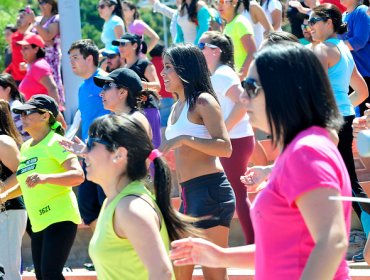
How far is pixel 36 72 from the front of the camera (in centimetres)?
1004

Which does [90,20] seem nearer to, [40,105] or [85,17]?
[85,17]

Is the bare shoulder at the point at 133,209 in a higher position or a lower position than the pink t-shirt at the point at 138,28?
higher

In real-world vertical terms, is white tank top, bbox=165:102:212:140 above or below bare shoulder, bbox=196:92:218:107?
below

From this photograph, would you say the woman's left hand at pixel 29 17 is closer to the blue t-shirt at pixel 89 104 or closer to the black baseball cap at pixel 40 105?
the blue t-shirt at pixel 89 104

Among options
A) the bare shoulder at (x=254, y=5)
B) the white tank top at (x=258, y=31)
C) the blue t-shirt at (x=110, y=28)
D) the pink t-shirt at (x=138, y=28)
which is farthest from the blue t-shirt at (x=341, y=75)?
the pink t-shirt at (x=138, y=28)

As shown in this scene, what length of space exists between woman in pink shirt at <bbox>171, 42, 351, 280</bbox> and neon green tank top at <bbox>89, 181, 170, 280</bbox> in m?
0.86

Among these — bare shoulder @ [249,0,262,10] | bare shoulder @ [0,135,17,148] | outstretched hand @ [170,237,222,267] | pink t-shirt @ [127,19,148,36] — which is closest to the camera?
outstretched hand @ [170,237,222,267]

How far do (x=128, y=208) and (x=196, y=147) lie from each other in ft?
6.42

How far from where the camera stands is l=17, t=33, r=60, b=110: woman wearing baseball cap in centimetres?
1000

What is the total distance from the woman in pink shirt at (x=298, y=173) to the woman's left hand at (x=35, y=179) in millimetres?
3497

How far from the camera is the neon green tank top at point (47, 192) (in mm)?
6492

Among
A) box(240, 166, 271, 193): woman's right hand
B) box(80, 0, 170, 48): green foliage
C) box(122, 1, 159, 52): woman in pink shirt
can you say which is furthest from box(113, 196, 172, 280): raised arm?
box(80, 0, 170, 48): green foliage

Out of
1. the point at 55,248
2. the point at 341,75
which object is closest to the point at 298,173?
the point at 55,248

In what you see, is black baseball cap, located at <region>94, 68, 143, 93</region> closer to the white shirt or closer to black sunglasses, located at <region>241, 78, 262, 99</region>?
the white shirt
